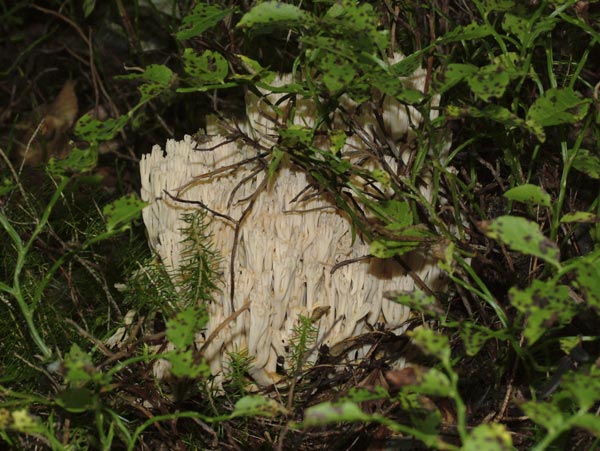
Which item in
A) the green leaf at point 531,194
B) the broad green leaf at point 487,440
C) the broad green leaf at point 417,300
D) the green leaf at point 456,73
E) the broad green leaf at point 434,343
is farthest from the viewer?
the green leaf at point 456,73

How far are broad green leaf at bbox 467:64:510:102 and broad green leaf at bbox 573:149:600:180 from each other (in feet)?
1.19

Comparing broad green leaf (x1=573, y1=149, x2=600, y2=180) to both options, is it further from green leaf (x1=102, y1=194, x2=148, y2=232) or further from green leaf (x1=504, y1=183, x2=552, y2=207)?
green leaf (x1=102, y1=194, x2=148, y2=232)

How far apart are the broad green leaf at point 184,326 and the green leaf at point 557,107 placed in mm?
808

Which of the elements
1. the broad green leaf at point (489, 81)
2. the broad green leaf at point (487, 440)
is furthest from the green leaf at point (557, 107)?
the broad green leaf at point (487, 440)

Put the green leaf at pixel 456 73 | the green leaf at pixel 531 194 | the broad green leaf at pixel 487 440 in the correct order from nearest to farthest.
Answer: the broad green leaf at pixel 487 440 → the green leaf at pixel 531 194 → the green leaf at pixel 456 73

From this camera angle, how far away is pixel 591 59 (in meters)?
2.01

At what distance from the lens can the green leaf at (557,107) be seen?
149 cm

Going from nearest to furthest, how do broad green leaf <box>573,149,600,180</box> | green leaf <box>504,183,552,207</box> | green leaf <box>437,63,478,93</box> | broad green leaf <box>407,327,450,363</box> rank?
broad green leaf <box>407,327,450,363</box> < green leaf <box>504,183,552,207</box> < green leaf <box>437,63,478,93</box> < broad green leaf <box>573,149,600,180</box>

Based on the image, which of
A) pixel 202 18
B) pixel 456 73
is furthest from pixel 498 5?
pixel 202 18

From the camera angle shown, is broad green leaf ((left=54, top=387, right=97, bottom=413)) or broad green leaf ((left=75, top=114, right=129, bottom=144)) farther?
broad green leaf ((left=75, top=114, right=129, bottom=144))

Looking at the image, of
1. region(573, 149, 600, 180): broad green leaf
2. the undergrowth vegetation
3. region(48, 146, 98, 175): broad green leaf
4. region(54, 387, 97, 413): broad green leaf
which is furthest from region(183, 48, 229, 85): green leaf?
region(573, 149, 600, 180): broad green leaf

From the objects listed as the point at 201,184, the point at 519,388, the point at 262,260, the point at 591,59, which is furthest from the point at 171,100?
the point at 519,388

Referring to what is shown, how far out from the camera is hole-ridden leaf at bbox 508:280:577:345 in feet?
3.90

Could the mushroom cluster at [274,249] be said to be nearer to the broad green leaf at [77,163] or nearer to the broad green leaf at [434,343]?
the broad green leaf at [77,163]
